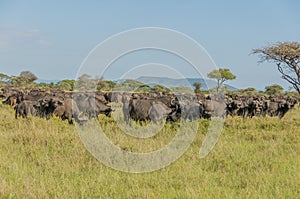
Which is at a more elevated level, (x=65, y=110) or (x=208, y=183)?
(x=65, y=110)

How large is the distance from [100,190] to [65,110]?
26.4 ft

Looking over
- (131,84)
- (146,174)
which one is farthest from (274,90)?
(146,174)

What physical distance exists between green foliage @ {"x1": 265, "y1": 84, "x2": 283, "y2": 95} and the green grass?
212 feet

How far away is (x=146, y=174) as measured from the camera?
6.14 m

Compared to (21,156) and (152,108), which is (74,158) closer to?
(21,156)

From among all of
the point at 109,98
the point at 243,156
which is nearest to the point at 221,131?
the point at 243,156

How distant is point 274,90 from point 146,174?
69.5m

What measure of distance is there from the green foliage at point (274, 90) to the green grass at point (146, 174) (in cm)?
6456

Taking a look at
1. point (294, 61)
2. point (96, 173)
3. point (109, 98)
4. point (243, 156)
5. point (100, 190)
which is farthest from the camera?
point (109, 98)

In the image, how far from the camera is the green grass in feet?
16.9

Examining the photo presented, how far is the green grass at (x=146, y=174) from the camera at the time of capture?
516 centimetres

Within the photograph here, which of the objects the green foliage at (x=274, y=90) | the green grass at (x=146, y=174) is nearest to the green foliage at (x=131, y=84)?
the green grass at (x=146, y=174)

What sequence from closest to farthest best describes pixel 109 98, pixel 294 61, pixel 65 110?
1. pixel 65 110
2. pixel 294 61
3. pixel 109 98

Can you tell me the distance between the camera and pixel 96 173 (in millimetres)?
6172
